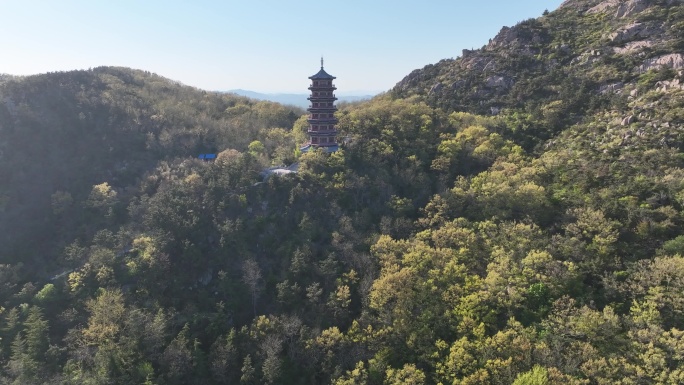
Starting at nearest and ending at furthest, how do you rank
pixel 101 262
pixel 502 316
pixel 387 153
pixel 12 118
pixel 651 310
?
pixel 651 310 → pixel 502 316 → pixel 101 262 → pixel 387 153 → pixel 12 118

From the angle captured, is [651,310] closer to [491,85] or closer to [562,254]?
[562,254]

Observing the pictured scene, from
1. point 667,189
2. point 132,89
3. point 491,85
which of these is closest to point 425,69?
point 491,85

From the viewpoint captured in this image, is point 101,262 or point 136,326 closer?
point 136,326

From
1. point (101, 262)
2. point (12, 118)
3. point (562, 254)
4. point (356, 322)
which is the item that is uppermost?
point (12, 118)

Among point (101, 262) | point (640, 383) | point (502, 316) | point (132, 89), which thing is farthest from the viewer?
A: point (132, 89)

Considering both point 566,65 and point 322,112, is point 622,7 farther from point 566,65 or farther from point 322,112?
point 322,112

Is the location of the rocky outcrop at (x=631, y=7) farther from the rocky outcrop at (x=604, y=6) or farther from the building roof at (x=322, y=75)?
the building roof at (x=322, y=75)

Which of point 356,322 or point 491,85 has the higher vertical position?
point 491,85

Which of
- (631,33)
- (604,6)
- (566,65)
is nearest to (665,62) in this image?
(631,33)
